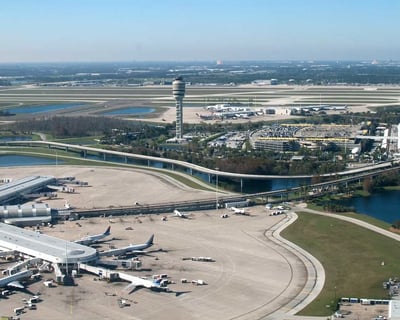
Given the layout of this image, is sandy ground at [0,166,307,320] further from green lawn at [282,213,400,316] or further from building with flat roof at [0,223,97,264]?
green lawn at [282,213,400,316]

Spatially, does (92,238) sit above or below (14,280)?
above

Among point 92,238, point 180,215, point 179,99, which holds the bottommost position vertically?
point 180,215

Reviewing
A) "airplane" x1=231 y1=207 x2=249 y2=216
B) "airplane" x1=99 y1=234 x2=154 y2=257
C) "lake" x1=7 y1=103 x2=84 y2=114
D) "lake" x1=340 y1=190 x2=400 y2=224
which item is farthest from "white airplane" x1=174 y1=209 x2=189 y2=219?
"lake" x1=7 y1=103 x2=84 y2=114

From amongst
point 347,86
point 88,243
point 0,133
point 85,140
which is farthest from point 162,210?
point 347,86

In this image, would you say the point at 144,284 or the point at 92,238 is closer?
the point at 144,284

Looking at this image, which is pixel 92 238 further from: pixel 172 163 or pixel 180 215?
pixel 172 163

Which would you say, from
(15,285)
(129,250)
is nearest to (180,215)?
(129,250)
